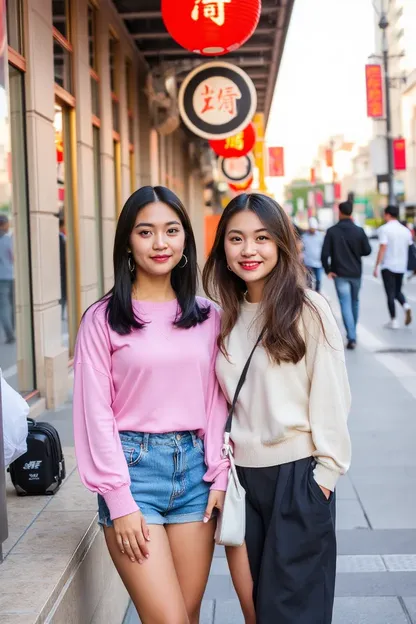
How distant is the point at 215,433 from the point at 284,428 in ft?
0.83

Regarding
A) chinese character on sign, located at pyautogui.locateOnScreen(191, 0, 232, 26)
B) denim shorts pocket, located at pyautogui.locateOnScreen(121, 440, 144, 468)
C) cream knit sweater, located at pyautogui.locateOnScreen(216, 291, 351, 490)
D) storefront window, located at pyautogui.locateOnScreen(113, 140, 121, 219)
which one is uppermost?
chinese character on sign, located at pyautogui.locateOnScreen(191, 0, 232, 26)

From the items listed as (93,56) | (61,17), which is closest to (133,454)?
(61,17)

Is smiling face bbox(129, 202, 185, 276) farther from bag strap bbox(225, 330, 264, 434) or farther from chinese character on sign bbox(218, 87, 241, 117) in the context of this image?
chinese character on sign bbox(218, 87, 241, 117)

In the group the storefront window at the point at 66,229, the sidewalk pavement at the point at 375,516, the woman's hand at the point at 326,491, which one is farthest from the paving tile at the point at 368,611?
the storefront window at the point at 66,229

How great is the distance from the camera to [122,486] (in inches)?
98.1

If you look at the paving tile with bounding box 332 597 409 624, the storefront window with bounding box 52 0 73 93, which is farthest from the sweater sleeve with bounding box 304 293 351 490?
the storefront window with bounding box 52 0 73 93

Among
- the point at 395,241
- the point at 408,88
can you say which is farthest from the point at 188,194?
the point at 408,88

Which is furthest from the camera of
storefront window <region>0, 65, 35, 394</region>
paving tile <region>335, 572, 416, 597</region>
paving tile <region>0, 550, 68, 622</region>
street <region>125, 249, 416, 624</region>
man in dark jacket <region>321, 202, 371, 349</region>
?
man in dark jacket <region>321, 202, 371, 349</region>

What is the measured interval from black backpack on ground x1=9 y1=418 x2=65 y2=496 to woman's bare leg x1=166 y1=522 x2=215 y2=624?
1.09 m

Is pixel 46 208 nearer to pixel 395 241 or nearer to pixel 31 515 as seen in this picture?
pixel 31 515

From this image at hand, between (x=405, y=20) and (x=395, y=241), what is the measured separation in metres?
91.0

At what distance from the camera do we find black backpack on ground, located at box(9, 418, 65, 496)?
359cm

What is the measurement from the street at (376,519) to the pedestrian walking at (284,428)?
3.45 ft

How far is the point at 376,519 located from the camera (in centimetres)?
471
